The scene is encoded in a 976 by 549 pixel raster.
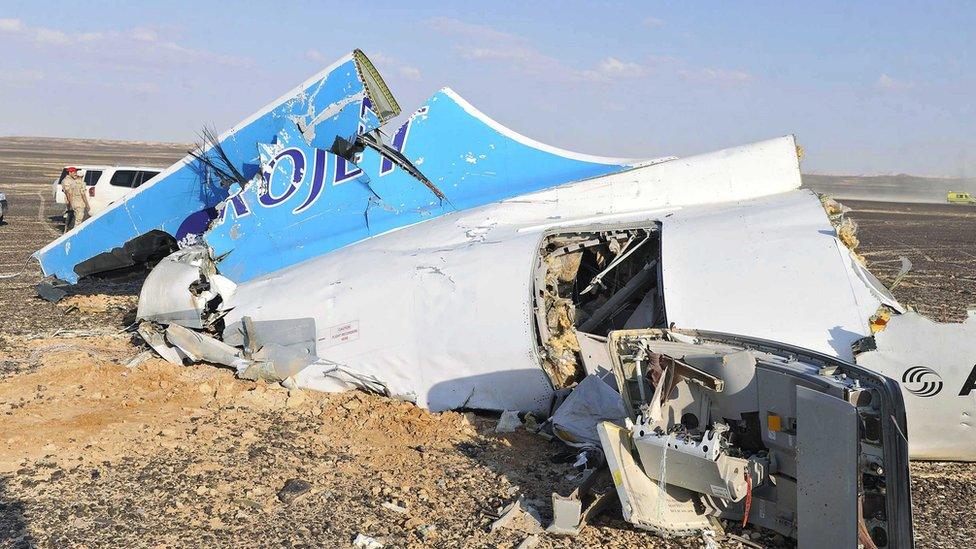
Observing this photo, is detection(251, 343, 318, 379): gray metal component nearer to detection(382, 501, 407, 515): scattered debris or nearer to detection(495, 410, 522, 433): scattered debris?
detection(495, 410, 522, 433): scattered debris

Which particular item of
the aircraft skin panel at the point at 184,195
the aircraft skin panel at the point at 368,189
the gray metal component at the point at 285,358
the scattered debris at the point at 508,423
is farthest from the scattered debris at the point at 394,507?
the aircraft skin panel at the point at 184,195

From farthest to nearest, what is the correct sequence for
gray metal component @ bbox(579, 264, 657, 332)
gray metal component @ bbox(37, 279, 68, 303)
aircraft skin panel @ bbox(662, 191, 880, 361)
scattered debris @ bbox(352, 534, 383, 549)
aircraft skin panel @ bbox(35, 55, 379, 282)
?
1. gray metal component @ bbox(37, 279, 68, 303)
2. aircraft skin panel @ bbox(35, 55, 379, 282)
3. gray metal component @ bbox(579, 264, 657, 332)
4. aircraft skin panel @ bbox(662, 191, 880, 361)
5. scattered debris @ bbox(352, 534, 383, 549)

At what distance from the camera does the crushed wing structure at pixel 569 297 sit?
5023 mm

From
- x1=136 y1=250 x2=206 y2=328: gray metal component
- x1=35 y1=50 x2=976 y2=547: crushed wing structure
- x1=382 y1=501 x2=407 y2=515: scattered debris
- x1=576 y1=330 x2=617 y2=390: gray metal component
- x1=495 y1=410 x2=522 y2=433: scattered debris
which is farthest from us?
x1=136 y1=250 x2=206 y2=328: gray metal component

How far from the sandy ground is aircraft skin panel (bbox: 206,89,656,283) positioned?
1.47 meters

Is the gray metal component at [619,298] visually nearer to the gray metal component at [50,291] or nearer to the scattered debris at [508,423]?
the scattered debris at [508,423]

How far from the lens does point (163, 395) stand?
777 cm

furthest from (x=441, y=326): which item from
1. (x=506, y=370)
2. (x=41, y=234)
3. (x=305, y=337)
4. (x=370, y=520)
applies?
(x=41, y=234)

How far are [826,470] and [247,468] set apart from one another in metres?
4.19

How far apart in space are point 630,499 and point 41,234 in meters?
19.8

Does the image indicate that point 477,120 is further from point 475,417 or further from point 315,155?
point 475,417

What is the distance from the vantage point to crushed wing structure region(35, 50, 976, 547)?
5.02 m

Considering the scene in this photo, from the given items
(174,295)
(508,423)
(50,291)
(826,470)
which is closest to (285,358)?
(174,295)

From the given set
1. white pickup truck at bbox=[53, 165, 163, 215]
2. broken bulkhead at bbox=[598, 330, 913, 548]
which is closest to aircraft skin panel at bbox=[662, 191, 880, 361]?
broken bulkhead at bbox=[598, 330, 913, 548]
